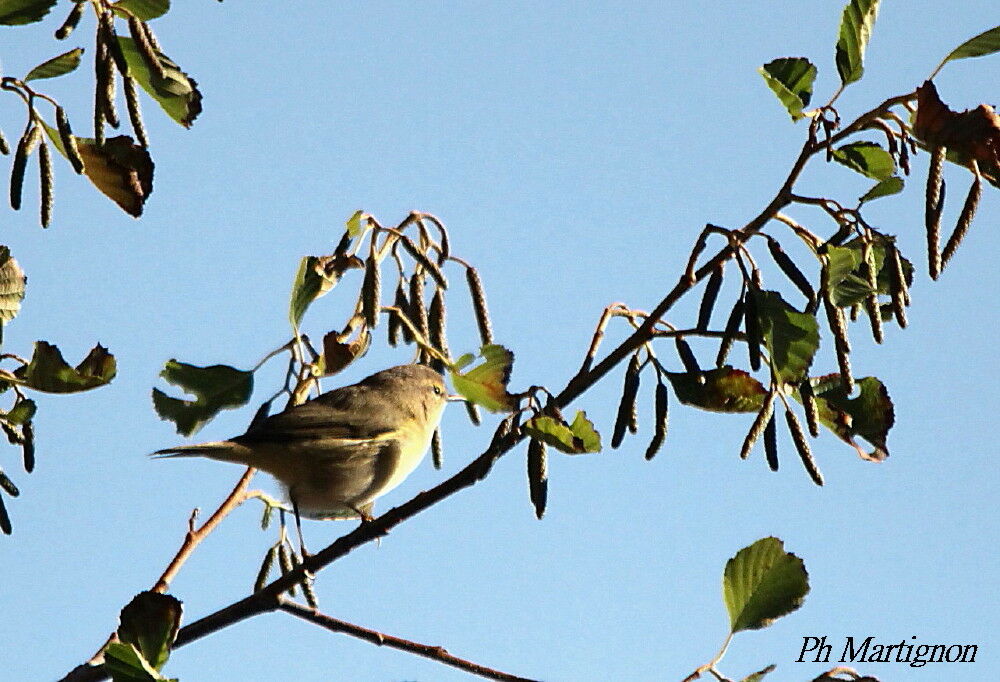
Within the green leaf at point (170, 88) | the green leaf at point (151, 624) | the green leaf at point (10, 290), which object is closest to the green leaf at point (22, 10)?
the green leaf at point (170, 88)

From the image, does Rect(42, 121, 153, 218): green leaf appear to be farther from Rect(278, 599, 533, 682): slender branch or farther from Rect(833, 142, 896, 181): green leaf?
Rect(833, 142, 896, 181): green leaf

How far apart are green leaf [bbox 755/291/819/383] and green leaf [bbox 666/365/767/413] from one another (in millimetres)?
168

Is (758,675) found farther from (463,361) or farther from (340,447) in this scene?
(340,447)

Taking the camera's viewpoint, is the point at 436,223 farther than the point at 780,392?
Yes

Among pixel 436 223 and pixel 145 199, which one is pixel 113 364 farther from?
pixel 436 223

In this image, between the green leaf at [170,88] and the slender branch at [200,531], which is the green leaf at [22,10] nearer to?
the green leaf at [170,88]

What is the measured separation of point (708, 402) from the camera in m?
2.16

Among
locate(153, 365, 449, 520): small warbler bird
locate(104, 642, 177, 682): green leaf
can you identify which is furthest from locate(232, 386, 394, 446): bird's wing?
locate(104, 642, 177, 682): green leaf

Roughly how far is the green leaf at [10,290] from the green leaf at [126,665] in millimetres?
888

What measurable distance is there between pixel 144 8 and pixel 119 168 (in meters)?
0.36

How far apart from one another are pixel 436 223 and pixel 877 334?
1.18m

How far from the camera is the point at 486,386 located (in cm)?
→ 208

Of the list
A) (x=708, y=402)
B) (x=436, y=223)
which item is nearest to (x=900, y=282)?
(x=708, y=402)

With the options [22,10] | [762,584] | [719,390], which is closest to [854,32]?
[719,390]
